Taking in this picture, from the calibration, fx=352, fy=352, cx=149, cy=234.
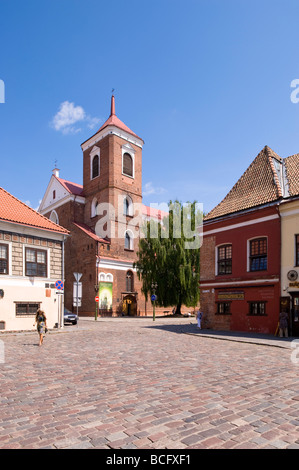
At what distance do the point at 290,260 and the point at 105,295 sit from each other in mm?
26185

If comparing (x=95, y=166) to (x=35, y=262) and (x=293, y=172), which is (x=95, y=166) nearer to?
(x=35, y=262)

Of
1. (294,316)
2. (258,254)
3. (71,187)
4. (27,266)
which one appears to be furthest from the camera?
(71,187)

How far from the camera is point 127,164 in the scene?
47.4 m

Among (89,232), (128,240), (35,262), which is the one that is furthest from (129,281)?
(35,262)

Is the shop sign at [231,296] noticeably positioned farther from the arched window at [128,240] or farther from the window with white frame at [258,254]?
the arched window at [128,240]

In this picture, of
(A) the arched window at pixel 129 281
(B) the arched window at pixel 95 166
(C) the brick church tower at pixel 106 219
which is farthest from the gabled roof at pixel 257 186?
(B) the arched window at pixel 95 166

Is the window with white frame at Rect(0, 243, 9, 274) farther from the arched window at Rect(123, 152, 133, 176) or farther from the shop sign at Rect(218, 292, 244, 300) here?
the arched window at Rect(123, 152, 133, 176)

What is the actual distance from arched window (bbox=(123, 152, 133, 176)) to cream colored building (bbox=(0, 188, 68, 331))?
25.2 metres

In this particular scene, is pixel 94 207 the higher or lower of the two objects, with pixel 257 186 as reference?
higher

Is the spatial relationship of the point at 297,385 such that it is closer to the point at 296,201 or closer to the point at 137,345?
the point at 137,345

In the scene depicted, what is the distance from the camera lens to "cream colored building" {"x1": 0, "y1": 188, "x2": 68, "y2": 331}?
2012cm

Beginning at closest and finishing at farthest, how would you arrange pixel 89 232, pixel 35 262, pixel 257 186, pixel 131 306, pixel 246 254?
pixel 246 254 < pixel 35 262 < pixel 257 186 < pixel 89 232 < pixel 131 306
